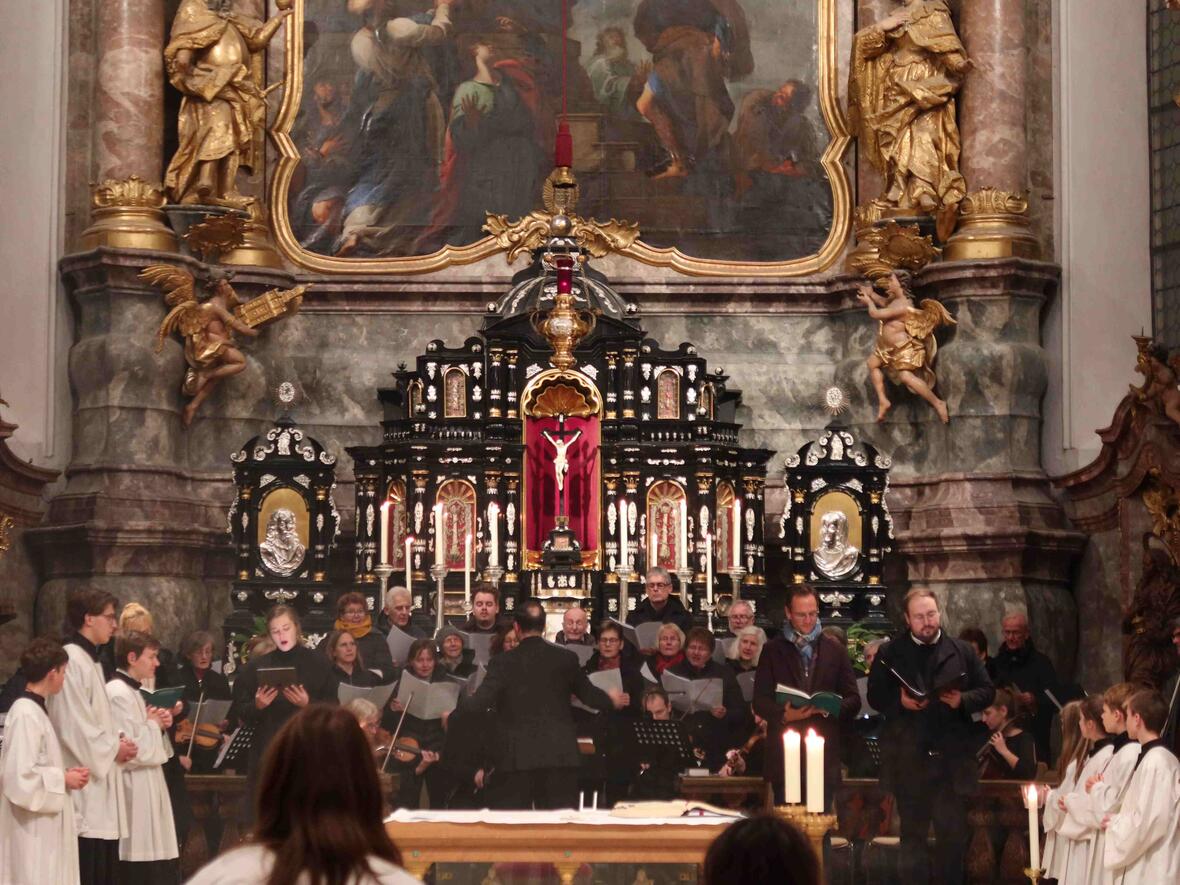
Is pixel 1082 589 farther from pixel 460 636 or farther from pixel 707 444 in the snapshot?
pixel 460 636

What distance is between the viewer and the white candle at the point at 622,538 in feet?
56.4

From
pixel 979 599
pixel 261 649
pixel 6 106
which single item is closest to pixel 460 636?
pixel 261 649

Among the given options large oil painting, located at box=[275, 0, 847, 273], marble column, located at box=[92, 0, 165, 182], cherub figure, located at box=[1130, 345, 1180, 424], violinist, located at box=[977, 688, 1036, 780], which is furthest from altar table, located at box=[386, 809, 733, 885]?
large oil painting, located at box=[275, 0, 847, 273]

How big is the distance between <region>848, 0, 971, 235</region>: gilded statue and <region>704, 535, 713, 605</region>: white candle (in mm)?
3768

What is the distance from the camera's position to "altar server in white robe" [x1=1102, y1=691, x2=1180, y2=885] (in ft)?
33.5

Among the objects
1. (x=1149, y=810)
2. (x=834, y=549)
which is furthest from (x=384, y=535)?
(x=1149, y=810)

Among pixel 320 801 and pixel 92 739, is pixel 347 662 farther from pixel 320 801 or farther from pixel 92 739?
pixel 320 801

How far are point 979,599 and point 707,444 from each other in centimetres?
265

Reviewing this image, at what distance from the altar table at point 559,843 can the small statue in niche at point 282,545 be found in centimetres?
969

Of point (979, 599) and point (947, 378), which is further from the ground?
point (947, 378)

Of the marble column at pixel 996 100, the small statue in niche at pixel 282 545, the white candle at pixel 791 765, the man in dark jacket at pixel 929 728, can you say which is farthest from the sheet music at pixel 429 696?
the marble column at pixel 996 100

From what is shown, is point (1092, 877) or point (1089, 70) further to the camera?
point (1089, 70)

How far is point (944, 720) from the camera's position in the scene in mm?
12133

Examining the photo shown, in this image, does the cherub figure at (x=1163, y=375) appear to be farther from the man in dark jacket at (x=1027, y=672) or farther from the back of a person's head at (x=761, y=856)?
the back of a person's head at (x=761, y=856)
